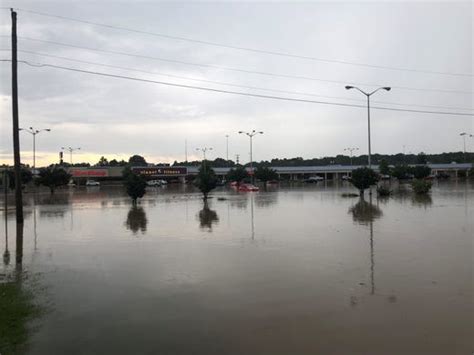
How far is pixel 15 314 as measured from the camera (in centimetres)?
798

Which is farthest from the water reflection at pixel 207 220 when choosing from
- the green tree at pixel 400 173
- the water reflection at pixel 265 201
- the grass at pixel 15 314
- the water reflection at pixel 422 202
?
the green tree at pixel 400 173

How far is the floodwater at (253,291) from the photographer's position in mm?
6633

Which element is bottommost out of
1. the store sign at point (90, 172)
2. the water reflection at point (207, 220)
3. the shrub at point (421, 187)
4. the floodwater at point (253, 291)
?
the floodwater at point (253, 291)

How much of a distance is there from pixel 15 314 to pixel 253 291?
13.7 ft

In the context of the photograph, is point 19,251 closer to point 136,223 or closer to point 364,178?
point 136,223

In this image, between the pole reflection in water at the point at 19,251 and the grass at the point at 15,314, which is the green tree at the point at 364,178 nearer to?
the pole reflection in water at the point at 19,251

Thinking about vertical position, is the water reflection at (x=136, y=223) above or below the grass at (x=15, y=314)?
above

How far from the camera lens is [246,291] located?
30.3 ft

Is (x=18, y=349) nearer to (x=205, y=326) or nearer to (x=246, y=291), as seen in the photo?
(x=205, y=326)

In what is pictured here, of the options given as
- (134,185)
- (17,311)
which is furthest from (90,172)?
(17,311)

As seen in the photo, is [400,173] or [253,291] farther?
[400,173]

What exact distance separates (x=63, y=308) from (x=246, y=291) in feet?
10.9

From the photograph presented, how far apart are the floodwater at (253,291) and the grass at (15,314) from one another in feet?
0.50

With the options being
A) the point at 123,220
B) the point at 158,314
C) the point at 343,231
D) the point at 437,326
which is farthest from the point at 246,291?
the point at 123,220
